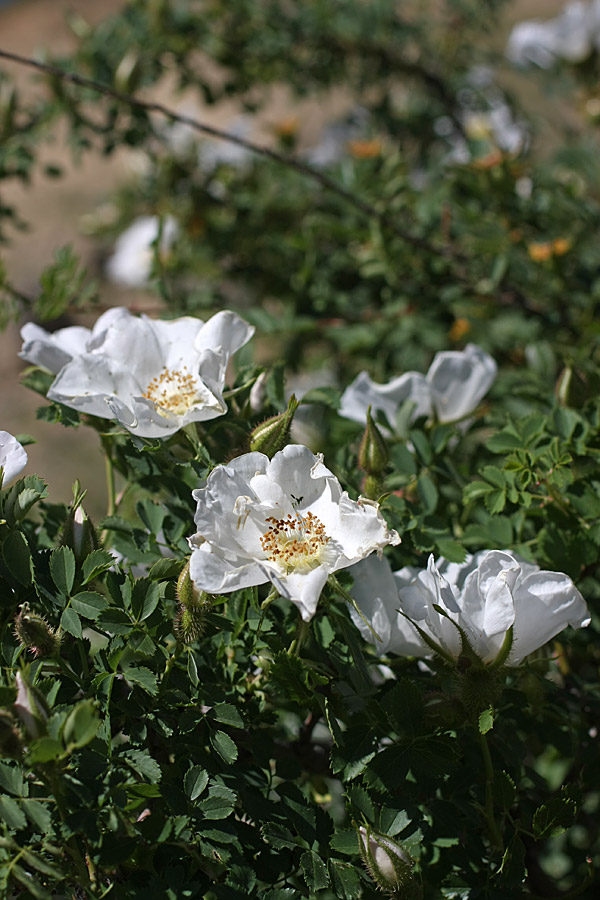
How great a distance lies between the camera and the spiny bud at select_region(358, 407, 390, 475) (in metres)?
0.98

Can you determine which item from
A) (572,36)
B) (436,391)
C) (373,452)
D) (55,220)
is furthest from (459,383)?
(55,220)

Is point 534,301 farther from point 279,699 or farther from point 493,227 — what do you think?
point 279,699

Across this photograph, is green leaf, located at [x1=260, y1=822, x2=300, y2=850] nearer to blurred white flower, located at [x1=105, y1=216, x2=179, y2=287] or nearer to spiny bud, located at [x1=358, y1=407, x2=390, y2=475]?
spiny bud, located at [x1=358, y1=407, x2=390, y2=475]

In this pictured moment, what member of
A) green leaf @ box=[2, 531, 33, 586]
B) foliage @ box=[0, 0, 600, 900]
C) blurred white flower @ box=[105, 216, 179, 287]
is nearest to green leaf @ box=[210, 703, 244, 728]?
foliage @ box=[0, 0, 600, 900]

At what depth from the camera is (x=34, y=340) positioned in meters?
0.99

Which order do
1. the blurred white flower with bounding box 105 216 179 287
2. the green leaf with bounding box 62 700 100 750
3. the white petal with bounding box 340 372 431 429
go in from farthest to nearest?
the blurred white flower with bounding box 105 216 179 287, the white petal with bounding box 340 372 431 429, the green leaf with bounding box 62 700 100 750

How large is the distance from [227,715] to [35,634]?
202mm

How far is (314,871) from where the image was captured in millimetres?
780

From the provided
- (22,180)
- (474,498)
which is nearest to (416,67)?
(22,180)

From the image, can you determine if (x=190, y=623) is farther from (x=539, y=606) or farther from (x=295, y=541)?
(x=539, y=606)

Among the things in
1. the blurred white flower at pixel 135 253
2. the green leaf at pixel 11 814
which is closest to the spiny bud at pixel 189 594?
the green leaf at pixel 11 814

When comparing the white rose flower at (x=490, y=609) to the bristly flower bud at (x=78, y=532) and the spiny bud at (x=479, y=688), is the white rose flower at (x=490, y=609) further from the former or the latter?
the bristly flower bud at (x=78, y=532)

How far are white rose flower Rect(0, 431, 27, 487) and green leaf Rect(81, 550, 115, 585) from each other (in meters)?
0.12

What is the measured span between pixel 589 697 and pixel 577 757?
79 millimetres
